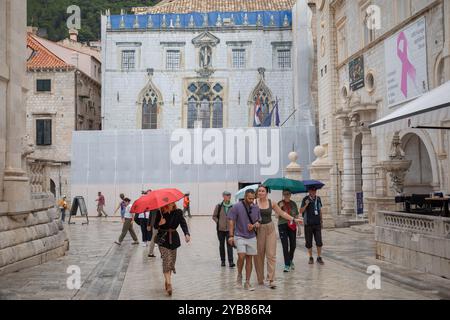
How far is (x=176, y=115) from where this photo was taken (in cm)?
4650

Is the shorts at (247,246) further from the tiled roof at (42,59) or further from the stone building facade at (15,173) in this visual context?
the tiled roof at (42,59)

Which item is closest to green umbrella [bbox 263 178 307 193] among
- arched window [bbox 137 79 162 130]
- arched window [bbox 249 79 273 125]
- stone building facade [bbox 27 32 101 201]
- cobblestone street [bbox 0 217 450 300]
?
cobblestone street [bbox 0 217 450 300]

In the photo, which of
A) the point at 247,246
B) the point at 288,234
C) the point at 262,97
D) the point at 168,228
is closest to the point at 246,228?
the point at 247,246

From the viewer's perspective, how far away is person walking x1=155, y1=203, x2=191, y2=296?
9.49m

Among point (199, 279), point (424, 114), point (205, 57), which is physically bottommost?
point (199, 279)

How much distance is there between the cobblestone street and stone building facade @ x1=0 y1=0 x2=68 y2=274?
473mm

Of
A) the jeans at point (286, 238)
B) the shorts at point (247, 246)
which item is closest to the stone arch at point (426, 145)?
the jeans at point (286, 238)

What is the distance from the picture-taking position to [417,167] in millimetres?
23031

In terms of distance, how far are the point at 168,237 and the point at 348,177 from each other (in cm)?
1978

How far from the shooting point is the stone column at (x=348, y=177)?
27.8 meters

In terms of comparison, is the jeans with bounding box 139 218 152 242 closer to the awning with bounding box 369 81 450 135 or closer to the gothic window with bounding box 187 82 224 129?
the awning with bounding box 369 81 450 135

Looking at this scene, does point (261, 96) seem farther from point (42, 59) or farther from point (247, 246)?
point (247, 246)
